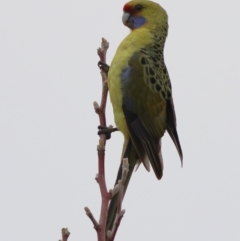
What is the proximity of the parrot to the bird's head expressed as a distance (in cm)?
29

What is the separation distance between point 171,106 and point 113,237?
275 centimetres

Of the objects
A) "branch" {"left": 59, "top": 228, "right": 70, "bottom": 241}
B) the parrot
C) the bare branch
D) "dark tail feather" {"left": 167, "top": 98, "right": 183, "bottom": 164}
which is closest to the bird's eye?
the parrot

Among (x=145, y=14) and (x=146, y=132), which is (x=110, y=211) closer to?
(x=146, y=132)

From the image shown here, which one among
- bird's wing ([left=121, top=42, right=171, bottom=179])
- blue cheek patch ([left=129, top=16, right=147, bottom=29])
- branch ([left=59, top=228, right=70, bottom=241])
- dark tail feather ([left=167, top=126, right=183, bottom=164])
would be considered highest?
blue cheek patch ([left=129, top=16, right=147, bottom=29])

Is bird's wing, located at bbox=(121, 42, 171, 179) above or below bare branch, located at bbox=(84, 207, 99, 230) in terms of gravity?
above

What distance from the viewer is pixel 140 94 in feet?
17.3

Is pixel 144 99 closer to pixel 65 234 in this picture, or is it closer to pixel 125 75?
pixel 125 75

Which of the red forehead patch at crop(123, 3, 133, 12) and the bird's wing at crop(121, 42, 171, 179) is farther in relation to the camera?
the red forehead patch at crop(123, 3, 133, 12)

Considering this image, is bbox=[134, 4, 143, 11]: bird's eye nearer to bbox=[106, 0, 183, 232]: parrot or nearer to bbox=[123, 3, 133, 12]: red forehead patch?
bbox=[123, 3, 133, 12]: red forehead patch

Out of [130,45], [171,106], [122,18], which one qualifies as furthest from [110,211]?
[122,18]

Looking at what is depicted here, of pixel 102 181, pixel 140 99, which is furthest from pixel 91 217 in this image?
pixel 140 99

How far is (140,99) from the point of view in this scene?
5266 mm

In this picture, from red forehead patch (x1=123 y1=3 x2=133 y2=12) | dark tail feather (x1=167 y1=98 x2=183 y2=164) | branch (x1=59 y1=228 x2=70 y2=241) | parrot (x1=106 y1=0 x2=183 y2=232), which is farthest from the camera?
red forehead patch (x1=123 y1=3 x2=133 y2=12)

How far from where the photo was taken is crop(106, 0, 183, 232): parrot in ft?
16.9
